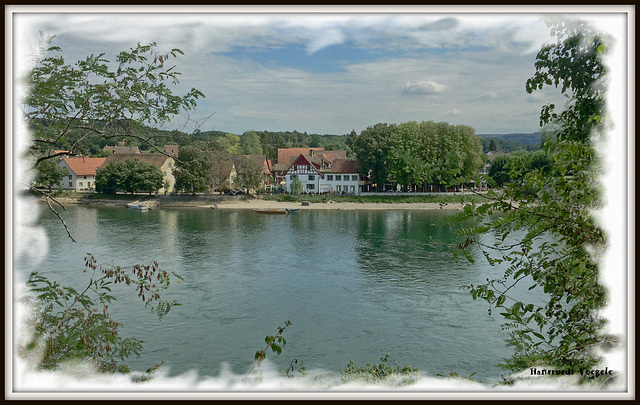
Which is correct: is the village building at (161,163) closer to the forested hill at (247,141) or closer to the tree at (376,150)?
the forested hill at (247,141)

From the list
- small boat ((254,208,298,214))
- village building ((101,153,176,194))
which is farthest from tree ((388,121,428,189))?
village building ((101,153,176,194))

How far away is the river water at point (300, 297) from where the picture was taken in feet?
35.5

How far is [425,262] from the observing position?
840 inches

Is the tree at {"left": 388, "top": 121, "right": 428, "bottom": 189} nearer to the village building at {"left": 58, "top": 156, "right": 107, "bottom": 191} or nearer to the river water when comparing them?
the river water

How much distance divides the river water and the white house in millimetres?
24794

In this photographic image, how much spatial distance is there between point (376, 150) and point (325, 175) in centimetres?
880

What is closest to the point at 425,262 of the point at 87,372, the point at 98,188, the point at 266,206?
the point at 87,372

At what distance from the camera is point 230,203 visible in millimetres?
53031

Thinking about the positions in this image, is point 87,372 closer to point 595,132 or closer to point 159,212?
point 595,132

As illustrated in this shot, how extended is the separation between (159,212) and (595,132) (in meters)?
45.8

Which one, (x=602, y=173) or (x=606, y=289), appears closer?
(x=602, y=173)

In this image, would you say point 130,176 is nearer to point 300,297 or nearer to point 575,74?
point 300,297

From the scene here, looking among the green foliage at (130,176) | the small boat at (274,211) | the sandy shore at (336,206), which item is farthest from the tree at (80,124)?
the green foliage at (130,176)

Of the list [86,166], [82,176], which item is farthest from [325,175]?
[82,176]
